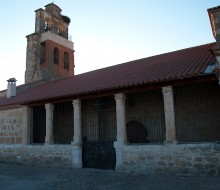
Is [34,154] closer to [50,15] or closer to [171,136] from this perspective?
[171,136]

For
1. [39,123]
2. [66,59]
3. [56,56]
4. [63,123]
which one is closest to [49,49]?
[56,56]

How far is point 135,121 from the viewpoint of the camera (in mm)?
11062

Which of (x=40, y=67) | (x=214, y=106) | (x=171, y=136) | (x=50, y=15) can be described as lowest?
(x=171, y=136)

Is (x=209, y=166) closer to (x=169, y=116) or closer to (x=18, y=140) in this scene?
(x=169, y=116)

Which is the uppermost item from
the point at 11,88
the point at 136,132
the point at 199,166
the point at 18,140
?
the point at 11,88

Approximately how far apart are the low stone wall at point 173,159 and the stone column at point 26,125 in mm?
5123

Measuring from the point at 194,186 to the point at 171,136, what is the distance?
2.05 metres

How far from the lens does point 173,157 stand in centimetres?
740

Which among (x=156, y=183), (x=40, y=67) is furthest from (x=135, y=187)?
(x=40, y=67)

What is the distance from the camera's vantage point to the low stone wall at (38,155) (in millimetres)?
9875

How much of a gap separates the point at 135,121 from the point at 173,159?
A: 3.81 m

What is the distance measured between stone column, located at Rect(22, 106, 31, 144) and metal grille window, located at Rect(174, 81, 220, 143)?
6.66 m

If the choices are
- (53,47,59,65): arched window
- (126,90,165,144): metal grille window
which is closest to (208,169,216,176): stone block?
(126,90,165,144): metal grille window

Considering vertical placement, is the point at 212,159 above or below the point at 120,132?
below
